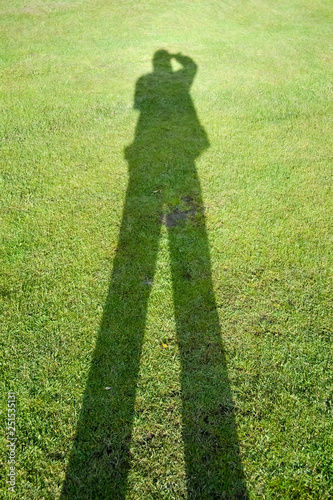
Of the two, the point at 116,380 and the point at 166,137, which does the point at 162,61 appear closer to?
the point at 166,137

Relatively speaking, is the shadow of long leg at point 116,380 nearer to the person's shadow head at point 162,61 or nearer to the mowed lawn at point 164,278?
the mowed lawn at point 164,278

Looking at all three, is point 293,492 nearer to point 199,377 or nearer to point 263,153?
point 199,377

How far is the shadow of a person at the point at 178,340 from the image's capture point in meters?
2.60

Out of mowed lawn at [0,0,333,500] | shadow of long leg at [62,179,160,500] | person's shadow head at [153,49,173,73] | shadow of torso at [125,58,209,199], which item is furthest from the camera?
person's shadow head at [153,49,173,73]

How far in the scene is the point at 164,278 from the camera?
155 inches

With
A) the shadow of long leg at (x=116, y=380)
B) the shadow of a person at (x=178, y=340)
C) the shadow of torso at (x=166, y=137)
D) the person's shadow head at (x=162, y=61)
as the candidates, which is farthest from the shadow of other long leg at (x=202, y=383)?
the person's shadow head at (x=162, y=61)

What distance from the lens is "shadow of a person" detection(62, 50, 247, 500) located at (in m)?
2.60

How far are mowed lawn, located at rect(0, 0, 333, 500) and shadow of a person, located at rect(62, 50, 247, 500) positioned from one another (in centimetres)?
3

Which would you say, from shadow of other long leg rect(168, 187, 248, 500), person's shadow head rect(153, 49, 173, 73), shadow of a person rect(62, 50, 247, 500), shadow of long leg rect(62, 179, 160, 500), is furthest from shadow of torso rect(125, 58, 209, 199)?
shadow of other long leg rect(168, 187, 248, 500)

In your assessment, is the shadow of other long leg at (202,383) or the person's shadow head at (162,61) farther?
the person's shadow head at (162,61)

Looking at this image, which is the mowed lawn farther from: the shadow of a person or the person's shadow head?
the person's shadow head

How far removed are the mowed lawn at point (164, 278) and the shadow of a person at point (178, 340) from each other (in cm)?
3

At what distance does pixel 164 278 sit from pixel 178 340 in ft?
2.77

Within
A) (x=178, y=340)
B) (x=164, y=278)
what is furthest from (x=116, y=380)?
(x=164, y=278)
